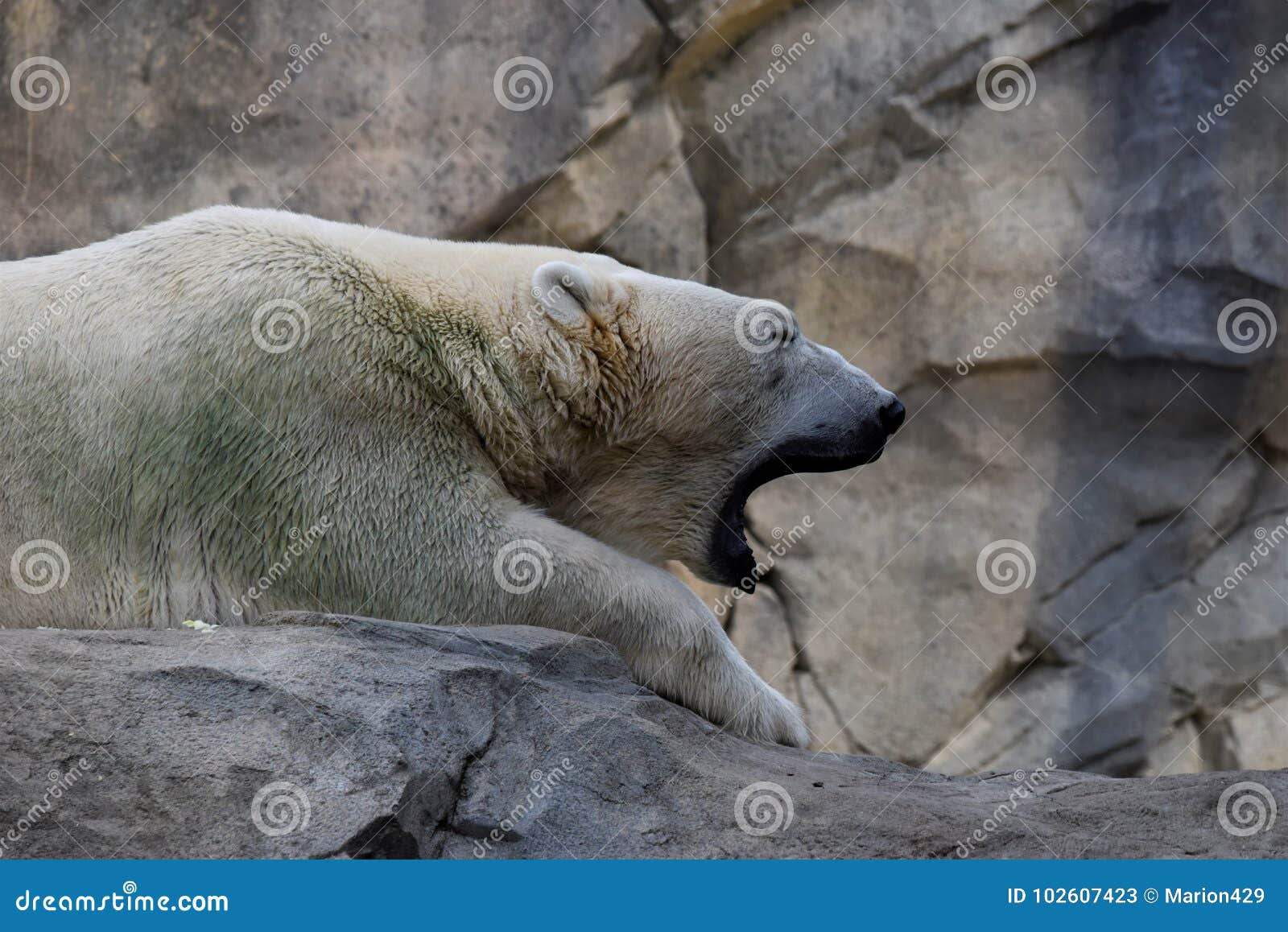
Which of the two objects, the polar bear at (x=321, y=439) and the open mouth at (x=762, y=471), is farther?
the open mouth at (x=762, y=471)

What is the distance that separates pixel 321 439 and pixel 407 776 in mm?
1331

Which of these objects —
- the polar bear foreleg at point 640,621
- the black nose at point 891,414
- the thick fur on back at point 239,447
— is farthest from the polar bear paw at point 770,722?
the black nose at point 891,414

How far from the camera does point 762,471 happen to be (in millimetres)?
4523

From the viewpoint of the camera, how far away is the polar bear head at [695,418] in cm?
432

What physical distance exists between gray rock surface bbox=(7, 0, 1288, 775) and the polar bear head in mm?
4671

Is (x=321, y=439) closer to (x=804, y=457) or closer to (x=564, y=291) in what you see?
(x=564, y=291)

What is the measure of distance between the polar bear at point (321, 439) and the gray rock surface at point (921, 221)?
188 inches

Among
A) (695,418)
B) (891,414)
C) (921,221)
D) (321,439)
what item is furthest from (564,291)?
(921,221)

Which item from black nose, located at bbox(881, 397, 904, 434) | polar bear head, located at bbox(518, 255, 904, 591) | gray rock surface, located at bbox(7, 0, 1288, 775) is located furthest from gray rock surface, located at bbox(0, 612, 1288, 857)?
gray rock surface, located at bbox(7, 0, 1288, 775)

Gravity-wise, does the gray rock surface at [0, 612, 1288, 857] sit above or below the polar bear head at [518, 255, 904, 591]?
below

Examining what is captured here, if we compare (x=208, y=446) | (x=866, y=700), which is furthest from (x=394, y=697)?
(x=866, y=700)

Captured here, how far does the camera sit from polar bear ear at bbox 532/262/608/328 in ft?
13.7

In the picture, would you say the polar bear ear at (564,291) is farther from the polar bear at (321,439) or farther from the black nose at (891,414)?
the black nose at (891,414)

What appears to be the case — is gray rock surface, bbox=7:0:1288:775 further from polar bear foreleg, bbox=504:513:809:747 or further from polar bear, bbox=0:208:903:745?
polar bear foreleg, bbox=504:513:809:747
